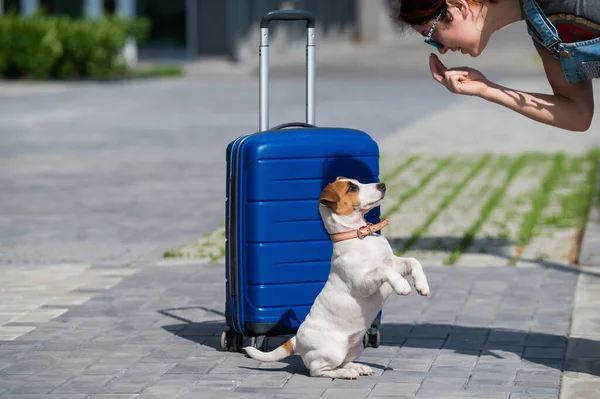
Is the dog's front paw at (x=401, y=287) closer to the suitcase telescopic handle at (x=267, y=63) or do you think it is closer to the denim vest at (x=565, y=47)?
the denim vest at (x=565, y=47)

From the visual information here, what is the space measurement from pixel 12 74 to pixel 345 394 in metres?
23.3

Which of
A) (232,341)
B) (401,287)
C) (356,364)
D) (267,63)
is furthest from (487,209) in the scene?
(401,287)

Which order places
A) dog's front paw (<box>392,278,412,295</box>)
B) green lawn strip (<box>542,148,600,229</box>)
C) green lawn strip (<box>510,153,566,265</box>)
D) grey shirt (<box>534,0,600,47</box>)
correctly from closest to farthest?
1. grey shirt (<box>534,0,600,47</box>)
2. dog's front paw (<box>392,278,412,295</box>)
3. green lawn strip (<box>510,153,566,265</box>)
4. green lawn strip (<box>542,148,600,229</box>)

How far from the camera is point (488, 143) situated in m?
14.4

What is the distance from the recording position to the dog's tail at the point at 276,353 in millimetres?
5066

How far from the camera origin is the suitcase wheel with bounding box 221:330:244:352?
5.57 meters

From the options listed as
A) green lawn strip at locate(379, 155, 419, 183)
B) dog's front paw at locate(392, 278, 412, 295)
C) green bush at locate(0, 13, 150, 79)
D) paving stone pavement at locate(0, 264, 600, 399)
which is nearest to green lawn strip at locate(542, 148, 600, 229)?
green lawn strip at locate(379, 155, 419, 183)

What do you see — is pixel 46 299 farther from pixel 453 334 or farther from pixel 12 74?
pixel 12 74

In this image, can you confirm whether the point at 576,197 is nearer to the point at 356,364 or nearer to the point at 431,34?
the point at 356,364

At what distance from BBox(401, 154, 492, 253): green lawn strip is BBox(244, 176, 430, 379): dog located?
3241mm

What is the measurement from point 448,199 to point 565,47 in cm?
578

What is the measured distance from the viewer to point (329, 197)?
16.2ft

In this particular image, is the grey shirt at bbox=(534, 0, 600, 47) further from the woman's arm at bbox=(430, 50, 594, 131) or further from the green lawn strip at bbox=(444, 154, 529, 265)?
the green lawn strip at bbox=(444, 154, 529, 265)

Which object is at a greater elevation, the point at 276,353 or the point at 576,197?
the point at 276,353
